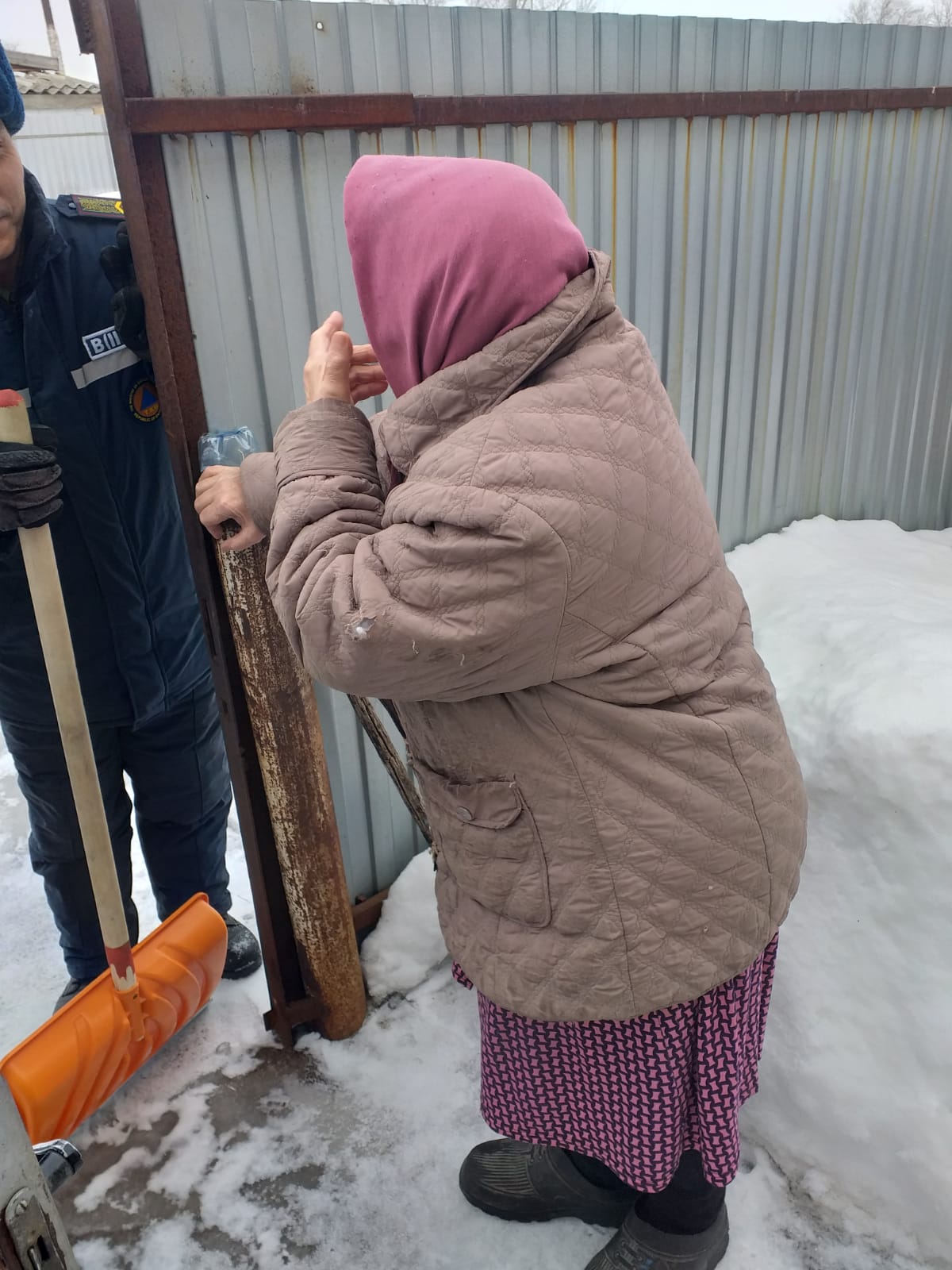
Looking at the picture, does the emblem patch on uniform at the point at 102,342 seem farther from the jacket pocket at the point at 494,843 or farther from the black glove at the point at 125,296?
the jacket pocket at the point at 494,843

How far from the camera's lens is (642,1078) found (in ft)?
5.23

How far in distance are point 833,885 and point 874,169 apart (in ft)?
8.21

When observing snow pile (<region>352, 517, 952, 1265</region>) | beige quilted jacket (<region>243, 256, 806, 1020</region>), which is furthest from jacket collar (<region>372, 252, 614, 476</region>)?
snow pile (<region>352, 517, 952, 1265</region>)

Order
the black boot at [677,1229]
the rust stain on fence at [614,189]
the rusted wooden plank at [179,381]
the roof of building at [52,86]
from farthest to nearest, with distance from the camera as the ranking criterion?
the roof of building at [52,86], the rust stain on fence at [614,189], the black boot at [677,1229], the rusted wooden plank at [179,381]

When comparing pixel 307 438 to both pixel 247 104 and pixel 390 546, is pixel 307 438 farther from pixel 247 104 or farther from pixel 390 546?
pixel 247 104

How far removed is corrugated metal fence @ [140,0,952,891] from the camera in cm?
192

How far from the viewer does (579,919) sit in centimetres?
142

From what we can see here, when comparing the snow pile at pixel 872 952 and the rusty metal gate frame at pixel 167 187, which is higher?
the rusty metal gate frame at pixel 167 187

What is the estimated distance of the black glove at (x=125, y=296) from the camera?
191 centimetres

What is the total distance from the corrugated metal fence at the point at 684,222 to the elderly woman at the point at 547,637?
0.61 m

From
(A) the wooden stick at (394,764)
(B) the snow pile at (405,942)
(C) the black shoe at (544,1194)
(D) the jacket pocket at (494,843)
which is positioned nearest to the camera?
(D) the jacket pocket at (494,843)

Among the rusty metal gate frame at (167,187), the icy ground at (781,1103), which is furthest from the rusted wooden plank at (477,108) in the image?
the icy ground at (781,1103)

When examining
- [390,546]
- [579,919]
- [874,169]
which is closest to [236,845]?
[579,919]

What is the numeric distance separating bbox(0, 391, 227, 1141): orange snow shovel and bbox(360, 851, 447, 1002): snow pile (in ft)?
1.47
